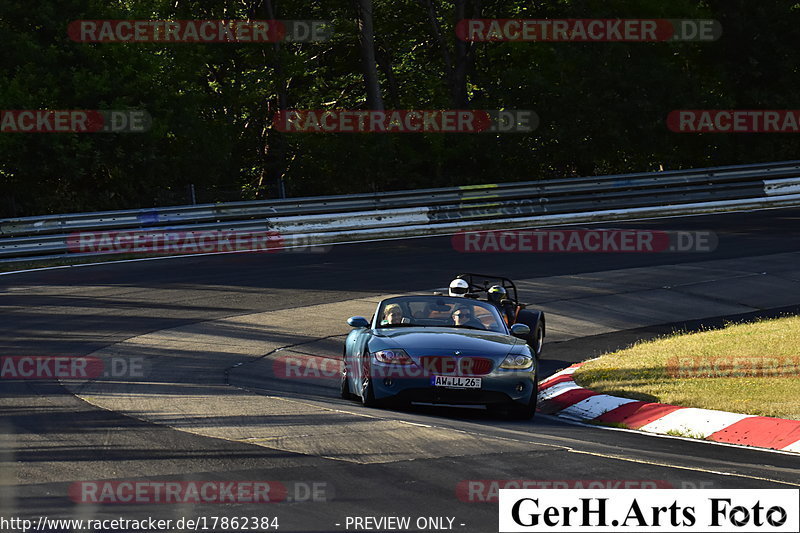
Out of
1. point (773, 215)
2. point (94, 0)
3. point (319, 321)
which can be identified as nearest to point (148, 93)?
point (94, 0)

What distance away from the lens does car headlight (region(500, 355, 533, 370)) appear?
11.1m

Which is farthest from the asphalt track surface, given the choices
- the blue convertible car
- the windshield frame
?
the windshield frame

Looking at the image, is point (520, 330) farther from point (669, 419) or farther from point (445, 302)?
point (669, 419)

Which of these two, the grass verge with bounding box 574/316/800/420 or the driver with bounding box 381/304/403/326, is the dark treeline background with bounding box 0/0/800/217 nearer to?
the grass verge with bounding box 574/316/800/420

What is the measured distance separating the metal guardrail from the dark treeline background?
2.80m

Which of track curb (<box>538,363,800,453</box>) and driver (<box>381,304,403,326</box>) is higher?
driver (<box>381,304,403,326</box>)

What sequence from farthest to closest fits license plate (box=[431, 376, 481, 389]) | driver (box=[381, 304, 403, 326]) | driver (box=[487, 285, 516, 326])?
driver (box=[487, 285, 516, 326]), driver (box=[381, 304, 403, 326]), license plate (box=[431, 376, 481, 389])

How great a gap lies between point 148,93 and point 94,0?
9.06 ft

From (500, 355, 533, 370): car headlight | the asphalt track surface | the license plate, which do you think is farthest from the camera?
(500, 355, 533, 370): car headlight

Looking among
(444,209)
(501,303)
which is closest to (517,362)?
(501,303)

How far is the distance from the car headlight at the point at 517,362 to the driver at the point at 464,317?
4.13ft

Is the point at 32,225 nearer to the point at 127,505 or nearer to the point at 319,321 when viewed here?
the point at 319,321

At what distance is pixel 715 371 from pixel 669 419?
255 cm

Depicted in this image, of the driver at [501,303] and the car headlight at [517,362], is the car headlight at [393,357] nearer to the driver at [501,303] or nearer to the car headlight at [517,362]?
the car headlight at [517,362]
